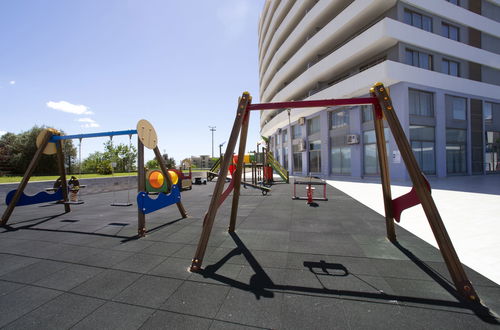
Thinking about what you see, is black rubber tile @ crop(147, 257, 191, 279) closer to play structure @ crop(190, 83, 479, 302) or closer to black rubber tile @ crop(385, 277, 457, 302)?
play structure @ crop(190, 83, 479, 302)

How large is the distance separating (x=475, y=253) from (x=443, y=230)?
221cm

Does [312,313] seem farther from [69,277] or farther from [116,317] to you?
[69,277]

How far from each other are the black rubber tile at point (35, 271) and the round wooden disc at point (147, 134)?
299 centimetres

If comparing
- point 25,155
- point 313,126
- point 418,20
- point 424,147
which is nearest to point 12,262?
point 424,147

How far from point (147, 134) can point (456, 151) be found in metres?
25.8

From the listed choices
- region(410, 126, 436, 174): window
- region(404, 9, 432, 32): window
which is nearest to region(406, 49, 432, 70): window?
region(404, 9, 432, 32): window

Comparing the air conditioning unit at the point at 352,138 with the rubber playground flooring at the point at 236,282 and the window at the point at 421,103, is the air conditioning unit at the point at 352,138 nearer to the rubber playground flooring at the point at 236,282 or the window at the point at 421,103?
the window at the point at 421,103

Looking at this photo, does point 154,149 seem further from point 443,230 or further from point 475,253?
point 475,253

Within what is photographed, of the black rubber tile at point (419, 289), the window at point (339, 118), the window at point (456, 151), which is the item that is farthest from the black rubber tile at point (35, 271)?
the window at point (456, 151)

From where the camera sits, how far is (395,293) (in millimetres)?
2736

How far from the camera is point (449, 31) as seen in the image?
65.7 ft

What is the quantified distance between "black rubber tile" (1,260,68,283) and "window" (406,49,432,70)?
76.2 ft

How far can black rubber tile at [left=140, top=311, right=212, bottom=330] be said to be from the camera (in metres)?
2.21

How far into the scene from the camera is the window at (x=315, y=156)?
2534 centimetres
